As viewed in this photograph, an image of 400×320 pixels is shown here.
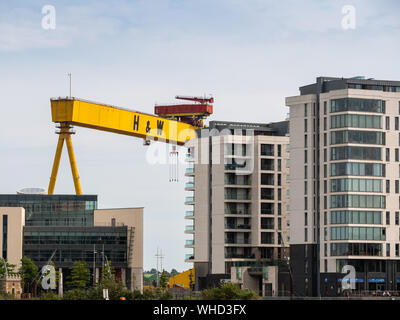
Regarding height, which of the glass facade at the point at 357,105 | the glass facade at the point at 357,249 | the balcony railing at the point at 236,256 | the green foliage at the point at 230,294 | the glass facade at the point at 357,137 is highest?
the glass facade at the point at 357,105

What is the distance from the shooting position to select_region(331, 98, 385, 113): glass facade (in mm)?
120438

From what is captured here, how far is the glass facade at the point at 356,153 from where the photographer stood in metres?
120

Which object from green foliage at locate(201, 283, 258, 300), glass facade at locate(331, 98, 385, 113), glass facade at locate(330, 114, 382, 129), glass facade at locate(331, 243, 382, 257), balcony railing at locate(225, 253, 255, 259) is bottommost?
green foliage at locate(201, 283, 258, 300)

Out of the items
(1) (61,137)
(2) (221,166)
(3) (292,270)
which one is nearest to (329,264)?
(3) (292,270)

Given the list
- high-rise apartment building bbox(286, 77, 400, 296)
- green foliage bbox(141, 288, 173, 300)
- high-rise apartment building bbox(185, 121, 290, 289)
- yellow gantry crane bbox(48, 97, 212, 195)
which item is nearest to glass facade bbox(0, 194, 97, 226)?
yellow gantry crane bbox(48, 97, 212, 195)

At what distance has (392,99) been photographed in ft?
403

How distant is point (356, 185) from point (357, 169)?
1866 millimetres

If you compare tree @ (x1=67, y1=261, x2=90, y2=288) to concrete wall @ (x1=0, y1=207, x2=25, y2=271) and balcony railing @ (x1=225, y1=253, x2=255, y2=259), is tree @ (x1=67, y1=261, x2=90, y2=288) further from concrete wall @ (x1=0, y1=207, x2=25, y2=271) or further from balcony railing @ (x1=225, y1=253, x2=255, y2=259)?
balcony railing @ (x1=225, y1=253, x2=255, y2=259)

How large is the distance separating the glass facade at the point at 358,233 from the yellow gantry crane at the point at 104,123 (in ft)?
127

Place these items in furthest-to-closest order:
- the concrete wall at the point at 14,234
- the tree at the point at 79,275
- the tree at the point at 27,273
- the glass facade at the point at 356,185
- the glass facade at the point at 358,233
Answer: the concrete wall at the point at 14,234 < the tree at the point at 79,275 < the tree at the point at 27,273 < the glass facade at the point at 356,185 < the glass facade at the point at 358,233

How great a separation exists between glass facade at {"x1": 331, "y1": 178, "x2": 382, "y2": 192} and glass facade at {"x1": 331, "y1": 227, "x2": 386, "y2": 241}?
4530 millimetres

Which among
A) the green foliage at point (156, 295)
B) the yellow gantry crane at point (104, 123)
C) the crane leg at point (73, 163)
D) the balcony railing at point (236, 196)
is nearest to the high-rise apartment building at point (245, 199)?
the balcony railing at point (236, 196)

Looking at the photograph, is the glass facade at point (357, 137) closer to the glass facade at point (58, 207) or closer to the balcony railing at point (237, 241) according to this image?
the balcony railing at point (237, 241)
